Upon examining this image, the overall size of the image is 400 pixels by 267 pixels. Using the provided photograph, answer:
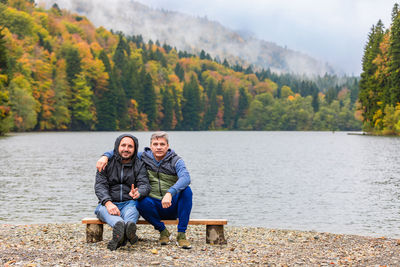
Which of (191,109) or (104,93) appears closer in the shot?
(104,93)

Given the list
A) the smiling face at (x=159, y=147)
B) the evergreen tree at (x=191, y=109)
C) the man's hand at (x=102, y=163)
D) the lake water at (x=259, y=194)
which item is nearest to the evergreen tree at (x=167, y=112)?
the evergreen tree at (x=191, y=109)

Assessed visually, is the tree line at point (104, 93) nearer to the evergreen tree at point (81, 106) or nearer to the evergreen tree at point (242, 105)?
the evergreen tree at point (81, 106)

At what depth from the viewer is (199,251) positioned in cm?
905

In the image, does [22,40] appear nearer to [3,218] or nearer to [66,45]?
[66,45]

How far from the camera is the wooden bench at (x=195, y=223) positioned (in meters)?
9.30

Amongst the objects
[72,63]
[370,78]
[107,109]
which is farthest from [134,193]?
[107,109]

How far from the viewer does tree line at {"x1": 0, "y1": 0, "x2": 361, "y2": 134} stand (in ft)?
291

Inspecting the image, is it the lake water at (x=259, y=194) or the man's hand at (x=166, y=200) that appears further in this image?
the lake water at (x=259, y=194)

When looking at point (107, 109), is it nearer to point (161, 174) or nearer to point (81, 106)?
point (81, 106)

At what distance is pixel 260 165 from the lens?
37.5 m

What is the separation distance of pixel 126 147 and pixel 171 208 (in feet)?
4.81

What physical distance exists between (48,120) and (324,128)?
100m

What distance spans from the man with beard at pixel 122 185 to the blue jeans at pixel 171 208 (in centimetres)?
15

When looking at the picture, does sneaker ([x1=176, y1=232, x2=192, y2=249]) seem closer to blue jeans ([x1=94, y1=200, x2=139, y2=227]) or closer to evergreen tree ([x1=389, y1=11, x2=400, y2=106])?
blue jeans ([x1=94, y1=200, x2=139, y2=227])
